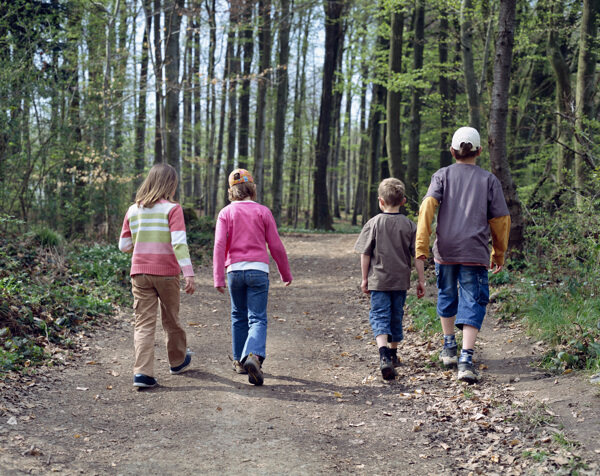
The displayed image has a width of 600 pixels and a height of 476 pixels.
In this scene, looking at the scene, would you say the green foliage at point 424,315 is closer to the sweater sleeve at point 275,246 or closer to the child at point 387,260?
the child at point 387,260

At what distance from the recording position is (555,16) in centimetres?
1348

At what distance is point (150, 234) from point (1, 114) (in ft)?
21.6

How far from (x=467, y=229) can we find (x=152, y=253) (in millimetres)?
3136

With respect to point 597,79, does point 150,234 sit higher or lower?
lower

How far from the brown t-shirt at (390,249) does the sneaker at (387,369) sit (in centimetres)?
75

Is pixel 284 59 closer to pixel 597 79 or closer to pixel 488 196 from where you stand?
pixel 597 79

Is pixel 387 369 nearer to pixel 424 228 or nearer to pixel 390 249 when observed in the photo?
pixel 390 249

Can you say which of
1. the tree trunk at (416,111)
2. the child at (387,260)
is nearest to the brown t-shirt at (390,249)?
the child at (387,260)

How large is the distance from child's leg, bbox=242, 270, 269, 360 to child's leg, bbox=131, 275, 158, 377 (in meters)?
0.94

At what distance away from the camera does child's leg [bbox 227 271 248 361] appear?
18.5 feet

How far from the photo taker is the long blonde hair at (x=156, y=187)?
5.46m

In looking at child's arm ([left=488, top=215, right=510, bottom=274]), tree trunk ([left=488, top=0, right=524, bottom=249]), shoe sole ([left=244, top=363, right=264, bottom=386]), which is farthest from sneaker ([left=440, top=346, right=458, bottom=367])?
tree trunk ([left=488, top=0, right=524, bottom=249])

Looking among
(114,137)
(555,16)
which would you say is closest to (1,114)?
(114,137)

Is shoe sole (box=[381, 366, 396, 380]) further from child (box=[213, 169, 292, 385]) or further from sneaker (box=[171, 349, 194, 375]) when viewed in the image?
sneaker (box=[171, 349, 194, 375])
